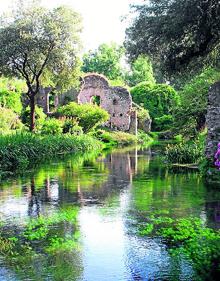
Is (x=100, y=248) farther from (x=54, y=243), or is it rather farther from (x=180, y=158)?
(x=180, y=158)

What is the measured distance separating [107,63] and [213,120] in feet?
229

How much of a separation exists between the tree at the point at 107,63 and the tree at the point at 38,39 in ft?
178

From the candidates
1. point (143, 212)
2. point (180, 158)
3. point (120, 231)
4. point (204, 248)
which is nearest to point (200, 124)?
point (180, 158)

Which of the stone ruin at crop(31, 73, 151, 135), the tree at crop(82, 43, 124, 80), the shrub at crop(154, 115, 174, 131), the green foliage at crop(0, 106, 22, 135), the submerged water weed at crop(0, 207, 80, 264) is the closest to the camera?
the submerged water weed at crop(0, 207, 80, 264)

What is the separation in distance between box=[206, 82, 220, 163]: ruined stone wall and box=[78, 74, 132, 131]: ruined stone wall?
108ft

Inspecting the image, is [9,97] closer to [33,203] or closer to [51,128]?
[51,128]

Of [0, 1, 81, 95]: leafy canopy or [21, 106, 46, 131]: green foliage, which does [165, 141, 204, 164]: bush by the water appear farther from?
[21, 106, 46, 131]: green foliage

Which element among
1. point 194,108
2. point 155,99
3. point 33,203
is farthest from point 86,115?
point 33,203

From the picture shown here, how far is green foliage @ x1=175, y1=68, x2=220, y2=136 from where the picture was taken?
26.7 m

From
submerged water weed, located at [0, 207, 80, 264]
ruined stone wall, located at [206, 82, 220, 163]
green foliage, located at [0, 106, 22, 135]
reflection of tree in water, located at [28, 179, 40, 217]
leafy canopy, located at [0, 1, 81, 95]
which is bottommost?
submerged water weed, located at [0, 207, 80, 264]

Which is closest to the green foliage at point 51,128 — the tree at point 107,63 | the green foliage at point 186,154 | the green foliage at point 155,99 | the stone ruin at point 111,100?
the green foliage at point 186,154

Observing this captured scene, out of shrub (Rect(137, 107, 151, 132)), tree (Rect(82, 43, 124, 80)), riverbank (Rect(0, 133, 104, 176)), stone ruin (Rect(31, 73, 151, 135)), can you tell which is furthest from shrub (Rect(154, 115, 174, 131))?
riverbank (Rect(0, 133, 104, 176))

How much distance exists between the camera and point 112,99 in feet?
165

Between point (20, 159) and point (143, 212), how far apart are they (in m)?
11.1
